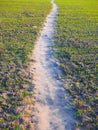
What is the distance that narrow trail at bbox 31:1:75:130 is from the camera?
1089 centimetres

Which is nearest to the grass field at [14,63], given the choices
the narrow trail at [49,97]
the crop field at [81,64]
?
the narrow trail at [49,97]

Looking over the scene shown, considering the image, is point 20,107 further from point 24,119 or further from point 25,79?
point 25,79

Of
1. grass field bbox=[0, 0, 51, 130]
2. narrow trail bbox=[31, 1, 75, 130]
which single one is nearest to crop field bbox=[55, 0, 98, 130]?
narrow trail bbox=[31, 1, 75, 130]

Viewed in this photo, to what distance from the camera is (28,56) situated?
18047mm

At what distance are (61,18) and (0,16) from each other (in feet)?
25.8

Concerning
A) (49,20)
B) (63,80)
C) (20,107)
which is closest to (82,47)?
(63,80)

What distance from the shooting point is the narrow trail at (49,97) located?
429 inches

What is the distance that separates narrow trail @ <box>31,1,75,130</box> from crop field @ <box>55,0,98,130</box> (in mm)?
457

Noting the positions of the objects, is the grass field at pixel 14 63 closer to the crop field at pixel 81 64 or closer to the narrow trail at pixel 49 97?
the narrow trail at pixel 49 97

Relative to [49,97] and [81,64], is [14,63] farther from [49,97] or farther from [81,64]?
[49,97]

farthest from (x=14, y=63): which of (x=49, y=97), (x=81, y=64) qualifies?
(x=49, y=97)

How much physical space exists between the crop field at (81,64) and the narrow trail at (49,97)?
1.50 ft

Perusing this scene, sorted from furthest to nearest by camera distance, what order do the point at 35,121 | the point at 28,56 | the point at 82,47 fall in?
the point at 82,47
the point at 28,56
the point at 35,121

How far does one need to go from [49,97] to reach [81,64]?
15.9 feet
